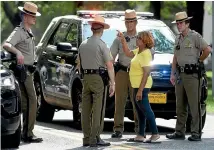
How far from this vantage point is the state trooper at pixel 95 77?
1226 cm

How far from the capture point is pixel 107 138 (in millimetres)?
13438

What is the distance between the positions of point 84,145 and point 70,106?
2.67m

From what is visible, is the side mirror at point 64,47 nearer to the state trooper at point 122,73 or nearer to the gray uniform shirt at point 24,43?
the state trooper at point 122,73

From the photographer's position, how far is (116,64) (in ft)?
45.0

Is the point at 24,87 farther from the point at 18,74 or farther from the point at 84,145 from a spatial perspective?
the point at 84,145

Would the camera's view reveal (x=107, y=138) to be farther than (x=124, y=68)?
No

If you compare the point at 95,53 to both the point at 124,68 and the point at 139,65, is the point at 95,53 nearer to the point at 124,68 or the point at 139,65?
the point at 139,65

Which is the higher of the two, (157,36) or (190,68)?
(157,36)

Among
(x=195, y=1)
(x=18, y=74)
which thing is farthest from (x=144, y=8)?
(x=18, y=74)

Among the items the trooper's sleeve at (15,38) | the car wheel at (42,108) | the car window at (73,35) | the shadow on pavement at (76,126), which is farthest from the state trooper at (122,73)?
the car wheel at (42,108)

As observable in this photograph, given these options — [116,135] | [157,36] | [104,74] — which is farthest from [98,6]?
[104,74]

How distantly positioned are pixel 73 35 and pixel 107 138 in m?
2.43

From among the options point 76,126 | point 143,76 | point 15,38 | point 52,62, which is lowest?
point 76,126

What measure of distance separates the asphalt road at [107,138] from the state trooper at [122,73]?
0.24 metres
